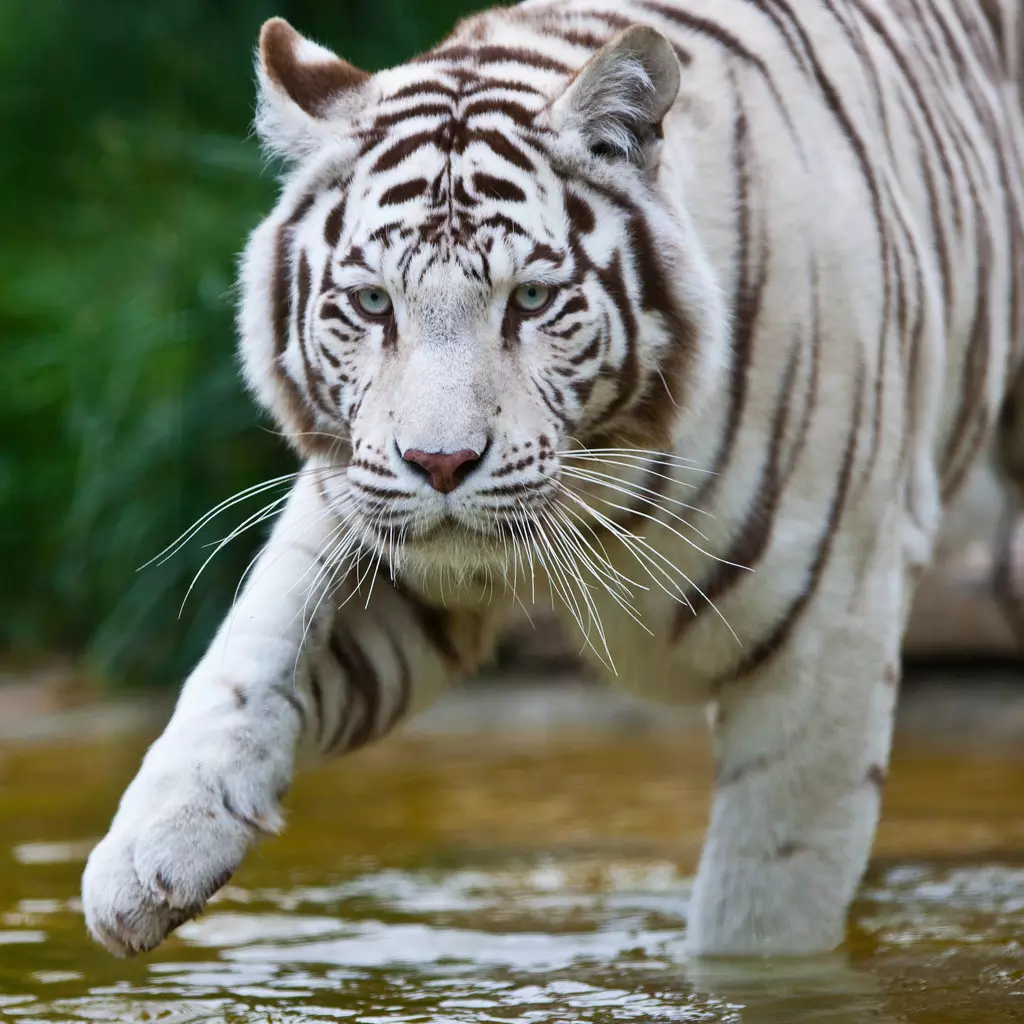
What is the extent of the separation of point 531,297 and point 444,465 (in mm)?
257

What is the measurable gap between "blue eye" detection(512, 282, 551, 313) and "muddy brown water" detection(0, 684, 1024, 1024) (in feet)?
2.87

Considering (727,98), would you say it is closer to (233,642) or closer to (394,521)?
(394,521)

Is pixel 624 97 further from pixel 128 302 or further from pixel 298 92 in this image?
pixel 128 302

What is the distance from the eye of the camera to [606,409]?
2.41 m

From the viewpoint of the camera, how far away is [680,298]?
242cm

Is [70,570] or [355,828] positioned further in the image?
[70,570]

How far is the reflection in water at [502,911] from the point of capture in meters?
2.48

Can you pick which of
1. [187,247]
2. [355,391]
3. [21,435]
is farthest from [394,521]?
[21,435]

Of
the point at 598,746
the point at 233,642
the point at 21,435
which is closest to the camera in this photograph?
the point at 233,642

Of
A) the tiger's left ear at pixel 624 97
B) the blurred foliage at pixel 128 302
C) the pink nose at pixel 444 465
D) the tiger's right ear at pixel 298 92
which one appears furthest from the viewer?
the blurred foliage at pixel 128 302

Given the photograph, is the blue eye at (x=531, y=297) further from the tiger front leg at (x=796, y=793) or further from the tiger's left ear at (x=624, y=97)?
the tiger front leg at (x=796, y=793)

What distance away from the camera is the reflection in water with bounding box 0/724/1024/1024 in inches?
97.8

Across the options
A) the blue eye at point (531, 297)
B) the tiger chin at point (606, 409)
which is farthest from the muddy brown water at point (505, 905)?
the blue eye at point (531, 297)

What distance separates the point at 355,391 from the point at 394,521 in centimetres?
18
